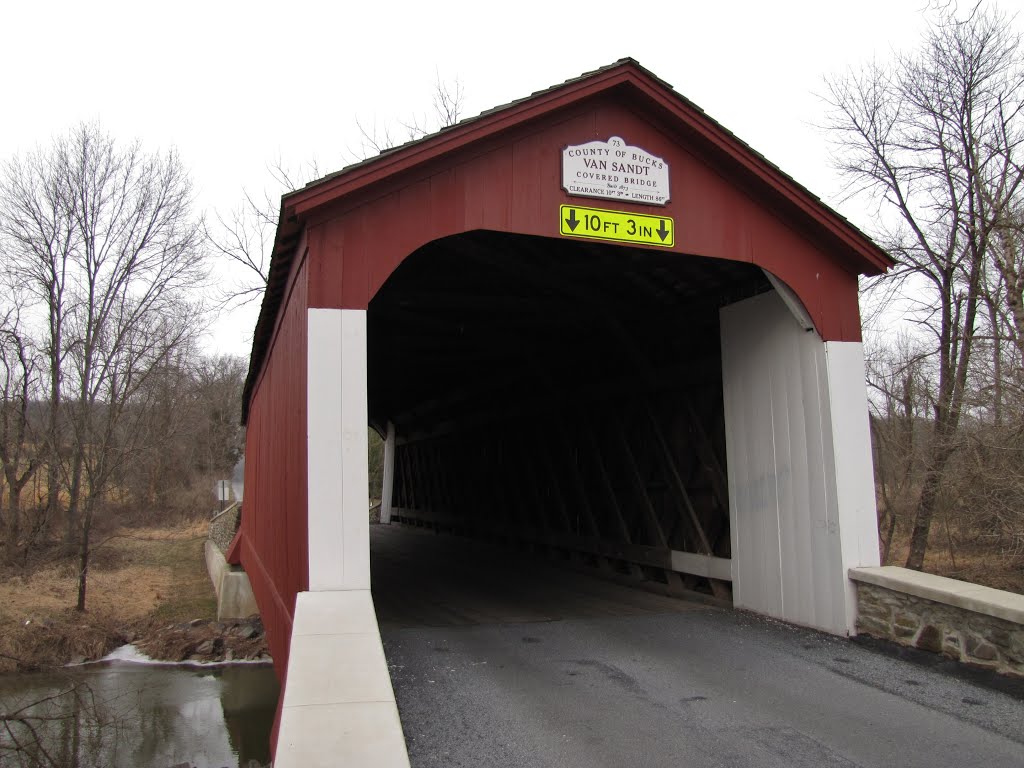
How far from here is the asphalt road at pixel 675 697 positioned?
12.6 ft

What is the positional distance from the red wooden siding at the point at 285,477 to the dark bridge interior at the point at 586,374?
1576 mm

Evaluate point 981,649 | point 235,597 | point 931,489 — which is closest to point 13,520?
point 235,597

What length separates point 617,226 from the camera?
20.2 ft

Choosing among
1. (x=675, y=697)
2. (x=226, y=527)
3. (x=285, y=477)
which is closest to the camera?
(x=675, y=697)

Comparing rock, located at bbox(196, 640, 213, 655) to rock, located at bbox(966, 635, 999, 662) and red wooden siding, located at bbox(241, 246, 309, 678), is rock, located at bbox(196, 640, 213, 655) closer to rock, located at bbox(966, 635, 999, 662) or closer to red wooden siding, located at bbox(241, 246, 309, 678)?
red wooden siding, located at bbox(241, 246, 309, 678)

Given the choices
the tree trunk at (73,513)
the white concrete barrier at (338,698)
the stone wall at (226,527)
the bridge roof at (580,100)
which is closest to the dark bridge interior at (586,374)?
the bridge roof at (580,100)

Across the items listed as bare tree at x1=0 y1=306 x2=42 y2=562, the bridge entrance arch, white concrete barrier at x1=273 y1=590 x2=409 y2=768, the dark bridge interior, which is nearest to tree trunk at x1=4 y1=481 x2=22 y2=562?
bare tree at x1=0 y1=306 x2=42 y2=562

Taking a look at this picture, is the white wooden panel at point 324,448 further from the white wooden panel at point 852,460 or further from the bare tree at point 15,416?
the bare tree at point 15,416

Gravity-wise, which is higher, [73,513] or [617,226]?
[617,226]

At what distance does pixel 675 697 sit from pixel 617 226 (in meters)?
Result: 3.40

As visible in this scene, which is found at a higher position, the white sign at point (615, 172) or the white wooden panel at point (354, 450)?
the white sign at point (615, 172)

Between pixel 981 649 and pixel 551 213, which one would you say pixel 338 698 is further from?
pixel 981 649

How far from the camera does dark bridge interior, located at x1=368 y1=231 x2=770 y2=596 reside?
810 centimetres

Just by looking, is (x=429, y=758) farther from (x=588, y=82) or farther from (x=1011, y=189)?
(x=1011, y=189)
